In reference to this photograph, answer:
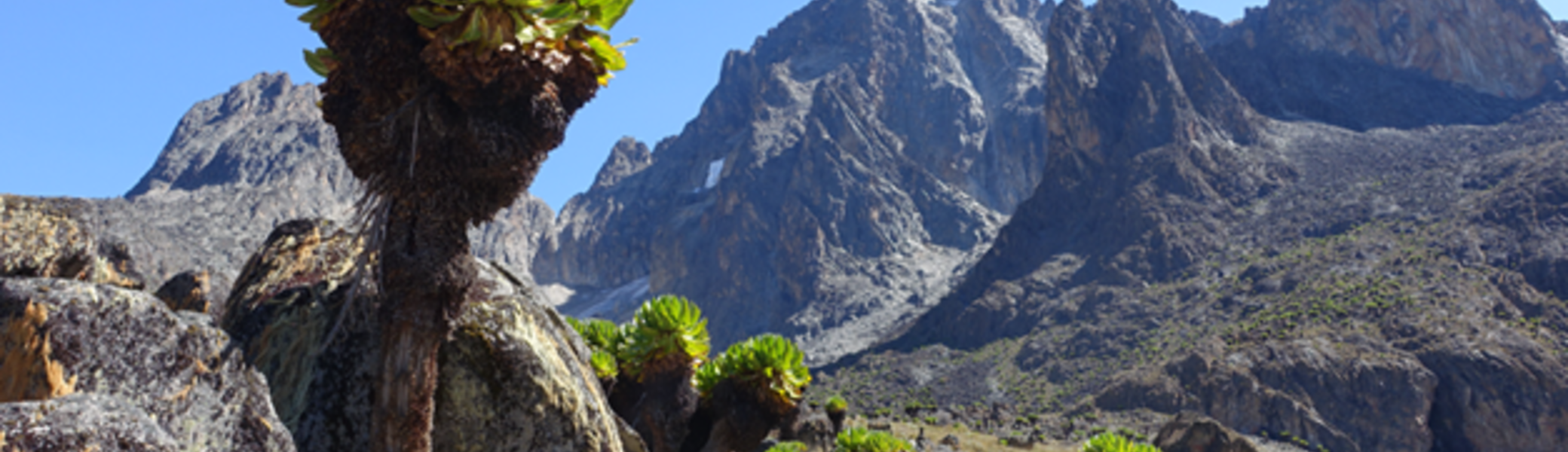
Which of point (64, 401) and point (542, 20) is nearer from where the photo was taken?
→ point (64, 401)

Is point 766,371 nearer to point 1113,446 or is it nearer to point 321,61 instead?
point 1113,446

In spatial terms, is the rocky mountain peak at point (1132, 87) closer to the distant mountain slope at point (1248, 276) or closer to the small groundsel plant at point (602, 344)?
the distant mountain slope at point (1248, 276)

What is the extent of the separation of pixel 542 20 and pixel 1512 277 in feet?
340

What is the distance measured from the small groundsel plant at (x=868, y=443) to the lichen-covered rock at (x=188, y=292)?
817cm

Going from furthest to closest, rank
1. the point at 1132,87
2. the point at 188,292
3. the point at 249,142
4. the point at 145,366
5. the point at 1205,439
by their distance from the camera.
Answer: the point at 249,142, the point at 1132,87, the point at 1205,439, the point at 188,292, the point at 145,366

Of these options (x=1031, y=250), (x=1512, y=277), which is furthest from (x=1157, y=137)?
(x=1512, y=277)

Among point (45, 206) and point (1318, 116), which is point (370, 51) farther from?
point (1318, 116)

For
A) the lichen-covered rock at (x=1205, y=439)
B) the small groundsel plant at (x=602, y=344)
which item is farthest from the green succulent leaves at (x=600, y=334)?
the lichen-covered rock at (x=1205, y=439)

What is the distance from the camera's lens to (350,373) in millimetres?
6645

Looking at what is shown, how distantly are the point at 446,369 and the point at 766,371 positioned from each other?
296 inches

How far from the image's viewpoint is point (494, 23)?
18.0 feet

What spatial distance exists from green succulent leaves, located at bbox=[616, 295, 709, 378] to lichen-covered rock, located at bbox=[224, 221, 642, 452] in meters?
6.18

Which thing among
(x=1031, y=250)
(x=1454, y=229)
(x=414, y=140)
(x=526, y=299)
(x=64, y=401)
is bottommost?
(x=64, y=401)

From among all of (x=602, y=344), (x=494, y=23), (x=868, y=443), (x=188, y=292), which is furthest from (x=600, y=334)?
(x=494, y=23)
